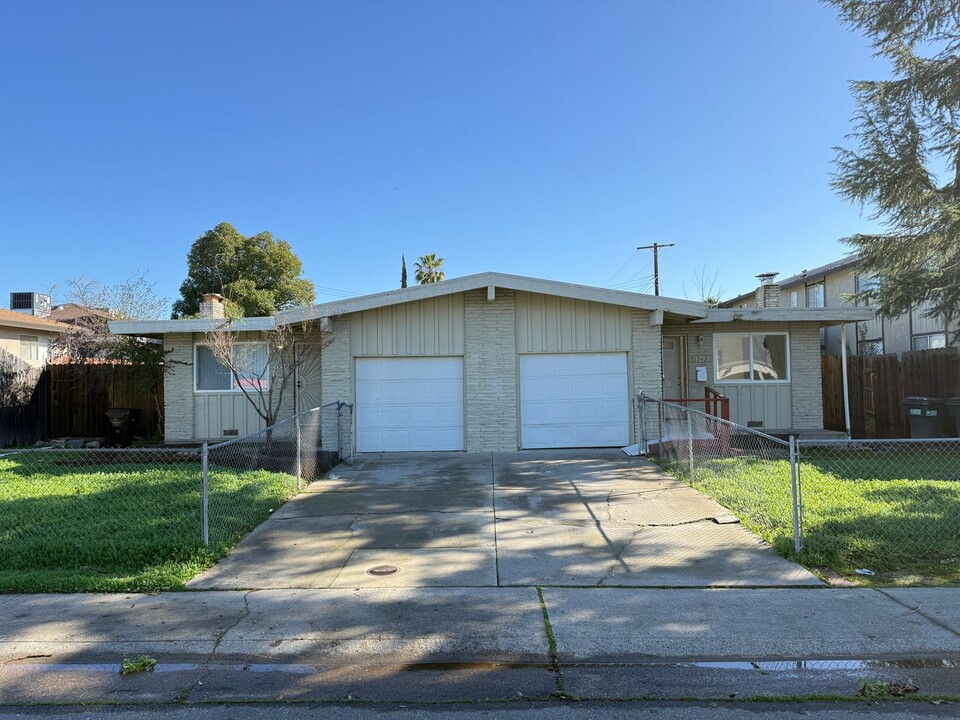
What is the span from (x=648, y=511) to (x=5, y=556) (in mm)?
6782

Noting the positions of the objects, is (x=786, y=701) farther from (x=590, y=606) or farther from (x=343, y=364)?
(x=343, y=364)

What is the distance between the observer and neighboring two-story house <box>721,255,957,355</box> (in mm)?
17719

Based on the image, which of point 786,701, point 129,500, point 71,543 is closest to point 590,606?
point 786,701

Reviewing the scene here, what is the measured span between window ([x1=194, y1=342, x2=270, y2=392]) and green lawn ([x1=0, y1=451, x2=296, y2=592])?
386 cm

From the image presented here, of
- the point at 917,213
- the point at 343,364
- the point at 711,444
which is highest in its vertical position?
the point at 917,213

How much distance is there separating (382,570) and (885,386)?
49.3 feet

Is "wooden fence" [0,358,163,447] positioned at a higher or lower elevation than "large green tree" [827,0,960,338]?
lower

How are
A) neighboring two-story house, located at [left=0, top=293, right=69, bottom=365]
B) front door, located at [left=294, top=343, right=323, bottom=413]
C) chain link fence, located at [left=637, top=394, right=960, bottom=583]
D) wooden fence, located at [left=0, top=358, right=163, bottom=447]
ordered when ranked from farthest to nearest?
1. neighboring two-story house, located at [left=0, top=293, right=69, bottom=365]
2. wooden fence, located at [left=0, top=358, right=163, bottom=447]
3. front door, located at [left=294, top=343, right=323, bottom=413]
4. chain link fence, located at [left=637, top=394, right=960, bottom=583]

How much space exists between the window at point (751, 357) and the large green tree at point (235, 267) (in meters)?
20.3

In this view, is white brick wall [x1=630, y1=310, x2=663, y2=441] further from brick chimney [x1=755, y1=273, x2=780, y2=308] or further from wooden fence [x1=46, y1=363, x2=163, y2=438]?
wooden fence [x1=46, y1=363, x2=163, y2=438]

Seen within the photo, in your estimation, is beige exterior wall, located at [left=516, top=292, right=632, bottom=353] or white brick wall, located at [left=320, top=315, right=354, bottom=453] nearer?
white brick wall, located at [left=320, top=315, right=354, bottom=453]

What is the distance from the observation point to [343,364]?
12258 millimetres

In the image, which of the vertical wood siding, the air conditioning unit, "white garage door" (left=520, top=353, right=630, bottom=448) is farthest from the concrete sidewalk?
the air conditioning unit

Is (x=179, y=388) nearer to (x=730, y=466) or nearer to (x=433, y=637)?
(x=730, y=466)
